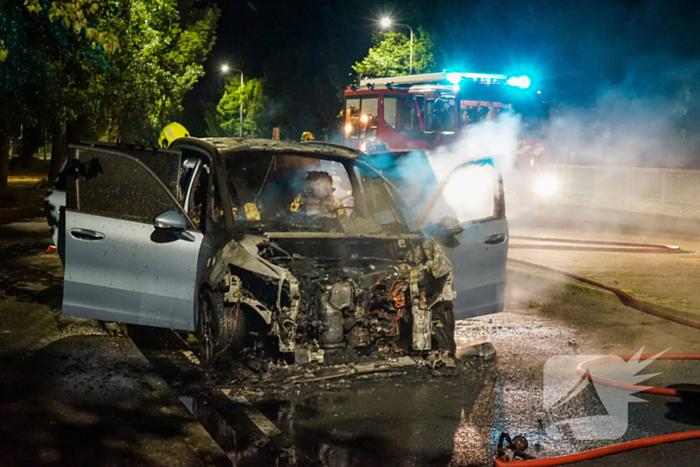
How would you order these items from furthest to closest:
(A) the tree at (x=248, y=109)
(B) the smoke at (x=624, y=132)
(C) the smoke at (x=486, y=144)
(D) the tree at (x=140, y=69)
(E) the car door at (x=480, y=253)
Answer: (A) the tree at (x=248, y=109)
(B) the smoke at (x=624, y=132)
(D) the tree at (x=140, y=69)
(C) the smoke at (x=486, y=144)
(E) the car door at (x=480, y=253)

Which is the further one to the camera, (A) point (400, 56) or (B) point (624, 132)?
(B) point (624, 132)

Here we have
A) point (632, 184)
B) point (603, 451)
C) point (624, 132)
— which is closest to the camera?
point (603, 451)

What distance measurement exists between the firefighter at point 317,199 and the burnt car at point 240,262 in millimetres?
195

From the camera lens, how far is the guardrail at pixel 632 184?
23281mm

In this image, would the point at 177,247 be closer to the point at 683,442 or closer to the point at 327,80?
the point at 683,442

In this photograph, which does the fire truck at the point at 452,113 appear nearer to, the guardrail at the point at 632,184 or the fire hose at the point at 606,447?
the guardrail at the point at 632,184

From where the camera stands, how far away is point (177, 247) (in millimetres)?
6168

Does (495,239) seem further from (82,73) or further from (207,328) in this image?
(82,73)

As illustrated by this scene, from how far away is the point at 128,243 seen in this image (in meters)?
6.29

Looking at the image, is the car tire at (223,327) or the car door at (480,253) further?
the car door at (480,253)

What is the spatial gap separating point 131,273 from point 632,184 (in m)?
22.0

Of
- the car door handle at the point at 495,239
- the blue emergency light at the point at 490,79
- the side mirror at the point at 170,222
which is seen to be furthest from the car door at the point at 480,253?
the blue emergency light at the point at 490,79

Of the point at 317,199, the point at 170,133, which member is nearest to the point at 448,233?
the point at 317,199

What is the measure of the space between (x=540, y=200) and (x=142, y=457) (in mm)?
17255
